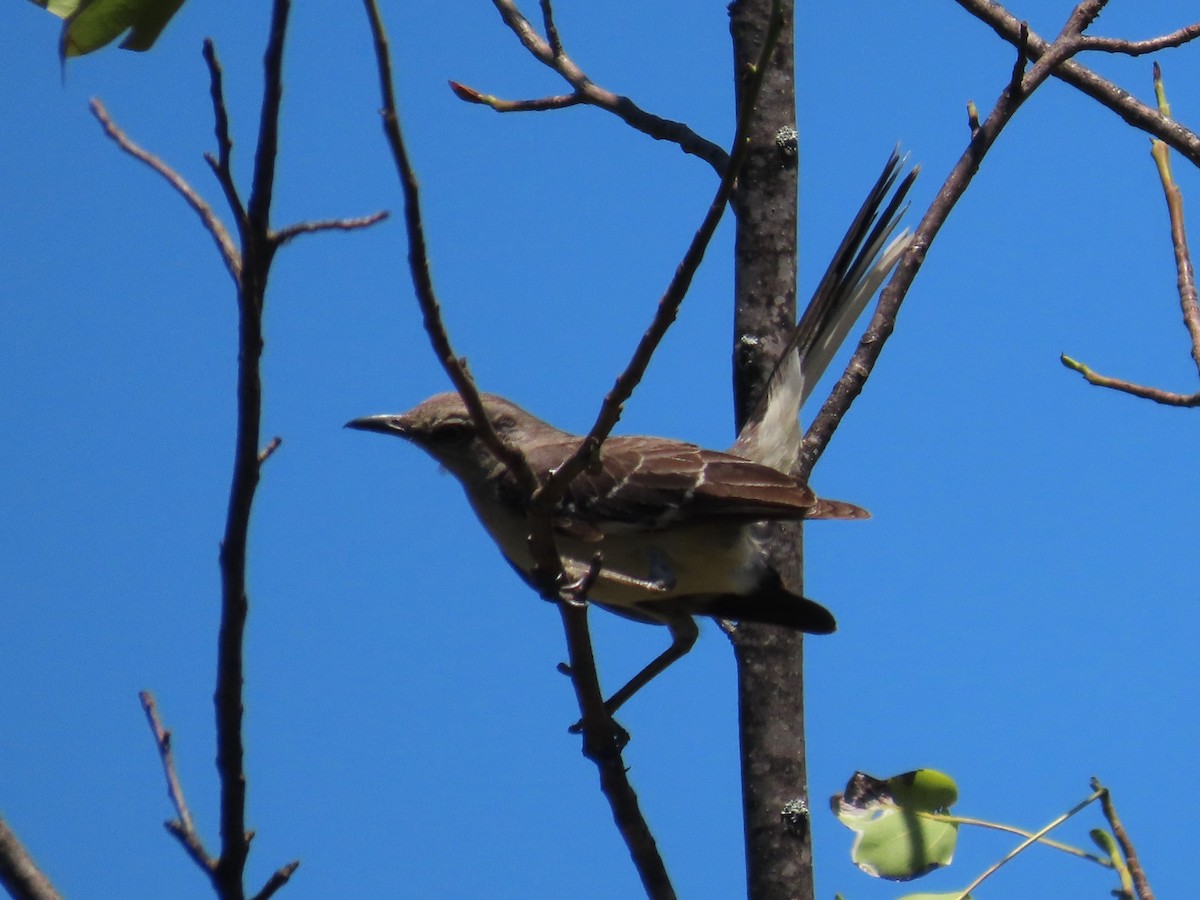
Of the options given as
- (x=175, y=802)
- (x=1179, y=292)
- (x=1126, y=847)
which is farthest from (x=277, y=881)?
(x=1179, y=292)

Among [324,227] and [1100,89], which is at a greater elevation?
[1100,89]

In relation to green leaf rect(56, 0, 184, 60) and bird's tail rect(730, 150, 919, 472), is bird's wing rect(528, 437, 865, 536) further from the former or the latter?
green leaf rect(56, 0, 184, 60)

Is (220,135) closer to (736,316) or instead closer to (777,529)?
(736,316)

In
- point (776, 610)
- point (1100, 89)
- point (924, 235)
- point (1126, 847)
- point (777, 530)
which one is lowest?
point (1126, 847)

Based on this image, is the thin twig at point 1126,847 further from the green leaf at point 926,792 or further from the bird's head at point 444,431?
the bird's head at point 444,431

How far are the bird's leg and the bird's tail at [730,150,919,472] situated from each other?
1.84ft

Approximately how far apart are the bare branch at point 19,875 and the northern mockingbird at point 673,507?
71.0 inches

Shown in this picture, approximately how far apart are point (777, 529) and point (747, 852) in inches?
43.0

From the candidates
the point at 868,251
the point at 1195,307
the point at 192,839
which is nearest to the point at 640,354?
the point at 192,839

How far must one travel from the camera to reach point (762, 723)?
323 centimetres

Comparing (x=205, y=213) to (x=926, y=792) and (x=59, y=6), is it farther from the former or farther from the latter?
(x=926, y=792)

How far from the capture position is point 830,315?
13.7 feet

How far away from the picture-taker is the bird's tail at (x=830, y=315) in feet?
12.9

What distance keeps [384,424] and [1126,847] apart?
91.0 inches
